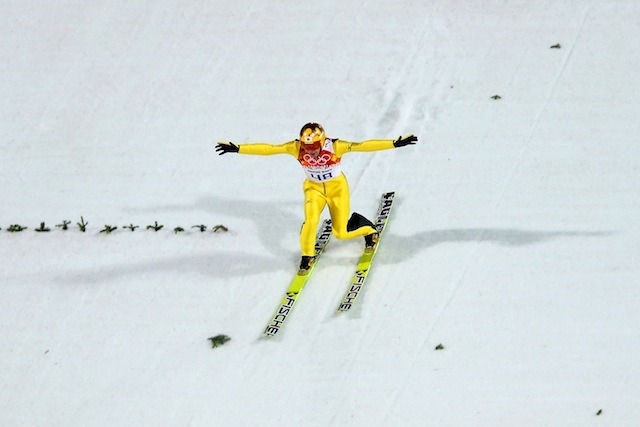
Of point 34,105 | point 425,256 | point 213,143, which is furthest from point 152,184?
point 425,256

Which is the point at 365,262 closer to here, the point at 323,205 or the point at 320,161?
the point at 323,205

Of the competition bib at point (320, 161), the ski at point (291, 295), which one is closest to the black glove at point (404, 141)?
the competition bib at point (320, 161)

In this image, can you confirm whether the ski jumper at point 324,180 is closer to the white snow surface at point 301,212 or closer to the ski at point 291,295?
the ski at point 291,295

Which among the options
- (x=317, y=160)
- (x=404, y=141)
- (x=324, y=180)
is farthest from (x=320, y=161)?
(x=404, y=141)

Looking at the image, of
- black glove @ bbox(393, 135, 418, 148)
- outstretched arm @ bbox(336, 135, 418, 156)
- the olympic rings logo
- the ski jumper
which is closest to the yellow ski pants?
the ski jumper

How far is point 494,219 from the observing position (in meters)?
12.0

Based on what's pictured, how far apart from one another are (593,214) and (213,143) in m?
4.62

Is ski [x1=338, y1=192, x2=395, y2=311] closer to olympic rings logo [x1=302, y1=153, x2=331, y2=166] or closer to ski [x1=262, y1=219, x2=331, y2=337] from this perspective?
ski [x1=262, y1=219, x2=331, y2=337]

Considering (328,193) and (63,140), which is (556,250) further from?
(63,140)

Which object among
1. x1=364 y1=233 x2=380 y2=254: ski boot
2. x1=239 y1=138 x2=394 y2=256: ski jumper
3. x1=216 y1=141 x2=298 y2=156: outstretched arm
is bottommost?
x1=364 y1=233 x2=380 y2=254: ski boot

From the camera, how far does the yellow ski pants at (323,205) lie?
11.3 metres

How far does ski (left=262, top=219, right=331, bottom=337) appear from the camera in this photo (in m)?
11.1

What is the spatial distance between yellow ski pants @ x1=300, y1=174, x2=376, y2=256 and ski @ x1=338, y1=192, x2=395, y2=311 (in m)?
0.33

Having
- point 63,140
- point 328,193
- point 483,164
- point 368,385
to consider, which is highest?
point 63,140
